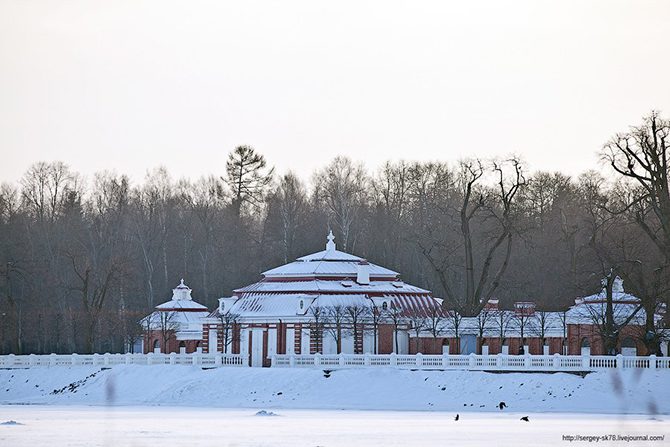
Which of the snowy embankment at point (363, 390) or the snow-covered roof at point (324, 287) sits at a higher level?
the snow-covered roof at point (324, 287)

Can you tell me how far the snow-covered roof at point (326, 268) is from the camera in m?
95.0

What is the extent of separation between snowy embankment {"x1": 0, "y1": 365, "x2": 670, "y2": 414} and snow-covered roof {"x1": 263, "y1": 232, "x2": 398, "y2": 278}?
11279mm

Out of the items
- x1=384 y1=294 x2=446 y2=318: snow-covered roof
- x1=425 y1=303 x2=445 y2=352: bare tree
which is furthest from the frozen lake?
x1=384 y1=294 x2=446 y2=318: snow-covered roof

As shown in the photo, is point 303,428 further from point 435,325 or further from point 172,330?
point 172,330

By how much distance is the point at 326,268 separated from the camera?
95500mm

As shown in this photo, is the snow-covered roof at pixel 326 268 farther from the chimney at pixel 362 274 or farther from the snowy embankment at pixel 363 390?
the snowy embankment at pixel 363 390

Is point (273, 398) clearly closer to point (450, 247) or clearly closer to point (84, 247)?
point (450, 247)

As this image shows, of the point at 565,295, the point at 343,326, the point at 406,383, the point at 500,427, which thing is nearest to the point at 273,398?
the point at 406,383

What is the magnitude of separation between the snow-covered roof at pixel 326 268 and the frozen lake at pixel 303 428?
2104 cm

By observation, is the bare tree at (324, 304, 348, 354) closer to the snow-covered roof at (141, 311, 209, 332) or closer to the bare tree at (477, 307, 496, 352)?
the bare tree at (477, 307, 496, 352)

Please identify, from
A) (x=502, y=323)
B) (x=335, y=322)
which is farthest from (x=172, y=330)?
(x=502, y=323)

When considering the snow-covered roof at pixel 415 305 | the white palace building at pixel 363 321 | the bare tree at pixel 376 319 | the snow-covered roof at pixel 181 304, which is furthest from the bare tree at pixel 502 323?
the snow-covered roof at pixel 181 304

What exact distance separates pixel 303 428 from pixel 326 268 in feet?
114

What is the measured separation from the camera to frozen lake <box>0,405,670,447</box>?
55156mm
